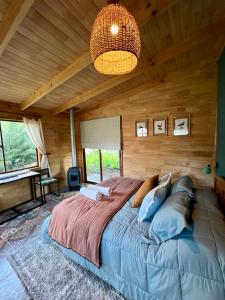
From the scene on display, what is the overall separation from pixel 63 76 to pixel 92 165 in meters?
2.93

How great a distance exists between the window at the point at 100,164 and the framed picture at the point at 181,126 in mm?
1606


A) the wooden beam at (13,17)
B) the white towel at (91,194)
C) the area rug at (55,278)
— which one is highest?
the wooden beam at (13,17)

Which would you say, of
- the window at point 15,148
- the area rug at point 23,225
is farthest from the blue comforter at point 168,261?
the window at point 15,148

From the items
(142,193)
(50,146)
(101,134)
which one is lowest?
(142,193)

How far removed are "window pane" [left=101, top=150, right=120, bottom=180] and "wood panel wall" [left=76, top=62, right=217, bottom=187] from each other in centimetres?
30

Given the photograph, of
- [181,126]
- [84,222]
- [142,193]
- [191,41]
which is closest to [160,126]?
[181,126]

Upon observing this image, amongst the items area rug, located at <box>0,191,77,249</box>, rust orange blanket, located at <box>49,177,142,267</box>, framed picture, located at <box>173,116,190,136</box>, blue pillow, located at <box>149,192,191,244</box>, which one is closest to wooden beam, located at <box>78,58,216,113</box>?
framed picture, located at <box>173,116,190,136</box>

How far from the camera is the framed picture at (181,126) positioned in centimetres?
313

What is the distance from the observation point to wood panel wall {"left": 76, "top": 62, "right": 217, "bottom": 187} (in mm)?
2955

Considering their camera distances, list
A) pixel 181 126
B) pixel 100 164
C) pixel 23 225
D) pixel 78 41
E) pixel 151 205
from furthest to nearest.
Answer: pixel 100 164 → pixel 181 126 → pixel 23 225 → pixel 78 41 → pixel 151 205

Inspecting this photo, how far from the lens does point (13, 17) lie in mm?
1477

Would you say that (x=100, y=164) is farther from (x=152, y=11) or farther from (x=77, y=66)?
(x=152, y=11)

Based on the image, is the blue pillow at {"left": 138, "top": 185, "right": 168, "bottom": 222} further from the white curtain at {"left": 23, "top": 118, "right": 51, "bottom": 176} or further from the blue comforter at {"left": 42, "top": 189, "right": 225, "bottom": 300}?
the white curtain at {"left": 23, "top": 118, "right": 51, "bottom": 176}

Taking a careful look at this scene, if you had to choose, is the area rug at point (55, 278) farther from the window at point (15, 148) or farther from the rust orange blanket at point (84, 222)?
the window at point (15, 148)
